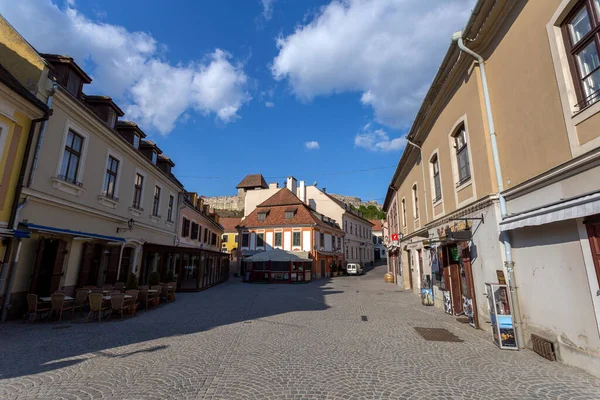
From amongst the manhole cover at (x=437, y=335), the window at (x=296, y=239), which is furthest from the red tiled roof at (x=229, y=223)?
the manhole cover at (x=437, y=335)

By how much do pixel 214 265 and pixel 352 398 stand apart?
1966 cm

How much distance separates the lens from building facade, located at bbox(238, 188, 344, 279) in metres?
30.9

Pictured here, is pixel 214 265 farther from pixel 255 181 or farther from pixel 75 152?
pixel 255 181

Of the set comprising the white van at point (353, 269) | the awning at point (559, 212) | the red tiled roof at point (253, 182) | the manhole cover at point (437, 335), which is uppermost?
the red tiled roof at point (253, 182)

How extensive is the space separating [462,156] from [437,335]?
516 cm

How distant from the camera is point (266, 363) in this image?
5.40 meters

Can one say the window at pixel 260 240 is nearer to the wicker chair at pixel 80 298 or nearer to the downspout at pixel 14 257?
the wicker chair at pixel 80 298

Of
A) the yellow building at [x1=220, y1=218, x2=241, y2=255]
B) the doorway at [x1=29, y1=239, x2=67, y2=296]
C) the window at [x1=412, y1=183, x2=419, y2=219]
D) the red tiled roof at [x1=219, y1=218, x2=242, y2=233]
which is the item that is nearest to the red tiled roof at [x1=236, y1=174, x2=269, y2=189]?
the red tiled roof at [x1=219, y1=218, x2=242, y2=233]

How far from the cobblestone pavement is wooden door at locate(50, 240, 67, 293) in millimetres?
1949

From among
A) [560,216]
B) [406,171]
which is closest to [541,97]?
[560,216]

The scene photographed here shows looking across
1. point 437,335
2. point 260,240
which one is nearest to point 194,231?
point 260,240

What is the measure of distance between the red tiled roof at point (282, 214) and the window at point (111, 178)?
2003 centimetres

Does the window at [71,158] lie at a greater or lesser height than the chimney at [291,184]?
lesser

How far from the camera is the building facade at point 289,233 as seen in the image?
3089cm
